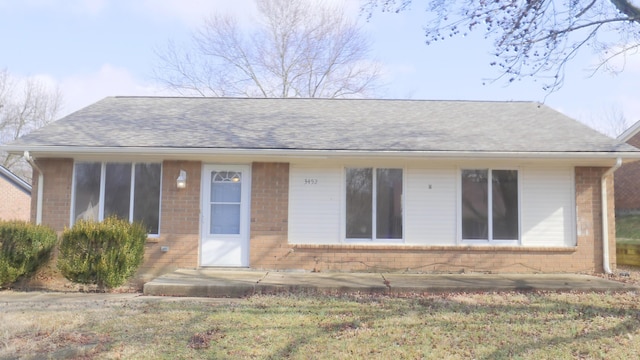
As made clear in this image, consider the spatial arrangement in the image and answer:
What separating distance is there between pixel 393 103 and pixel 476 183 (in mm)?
4222

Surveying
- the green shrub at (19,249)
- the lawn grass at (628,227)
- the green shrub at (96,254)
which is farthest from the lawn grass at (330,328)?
the lawn grass at (628,227)

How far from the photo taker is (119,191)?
9.39 m

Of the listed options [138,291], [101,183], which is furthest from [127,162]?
[138,291]

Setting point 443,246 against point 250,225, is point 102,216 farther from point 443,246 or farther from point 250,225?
point 443,246

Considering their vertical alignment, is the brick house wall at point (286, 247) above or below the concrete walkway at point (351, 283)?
above

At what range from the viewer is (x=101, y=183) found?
9.36 meters

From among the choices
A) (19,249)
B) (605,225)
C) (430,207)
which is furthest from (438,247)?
(19,249)

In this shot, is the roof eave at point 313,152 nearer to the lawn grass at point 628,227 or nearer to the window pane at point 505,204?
the window pane at point 505,204

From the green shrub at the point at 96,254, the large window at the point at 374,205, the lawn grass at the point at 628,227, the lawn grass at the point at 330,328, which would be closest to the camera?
the lawn grass at the point at 330,328

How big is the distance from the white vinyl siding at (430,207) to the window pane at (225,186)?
347 centimetres

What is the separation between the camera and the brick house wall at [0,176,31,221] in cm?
2516

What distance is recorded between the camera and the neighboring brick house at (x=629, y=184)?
1902 cm

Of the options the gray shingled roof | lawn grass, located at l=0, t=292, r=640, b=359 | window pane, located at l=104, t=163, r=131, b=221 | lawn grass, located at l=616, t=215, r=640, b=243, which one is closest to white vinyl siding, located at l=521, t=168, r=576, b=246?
the gray shingled roof

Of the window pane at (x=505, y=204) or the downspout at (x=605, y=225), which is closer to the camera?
the downspout at (x=605, y=225)
